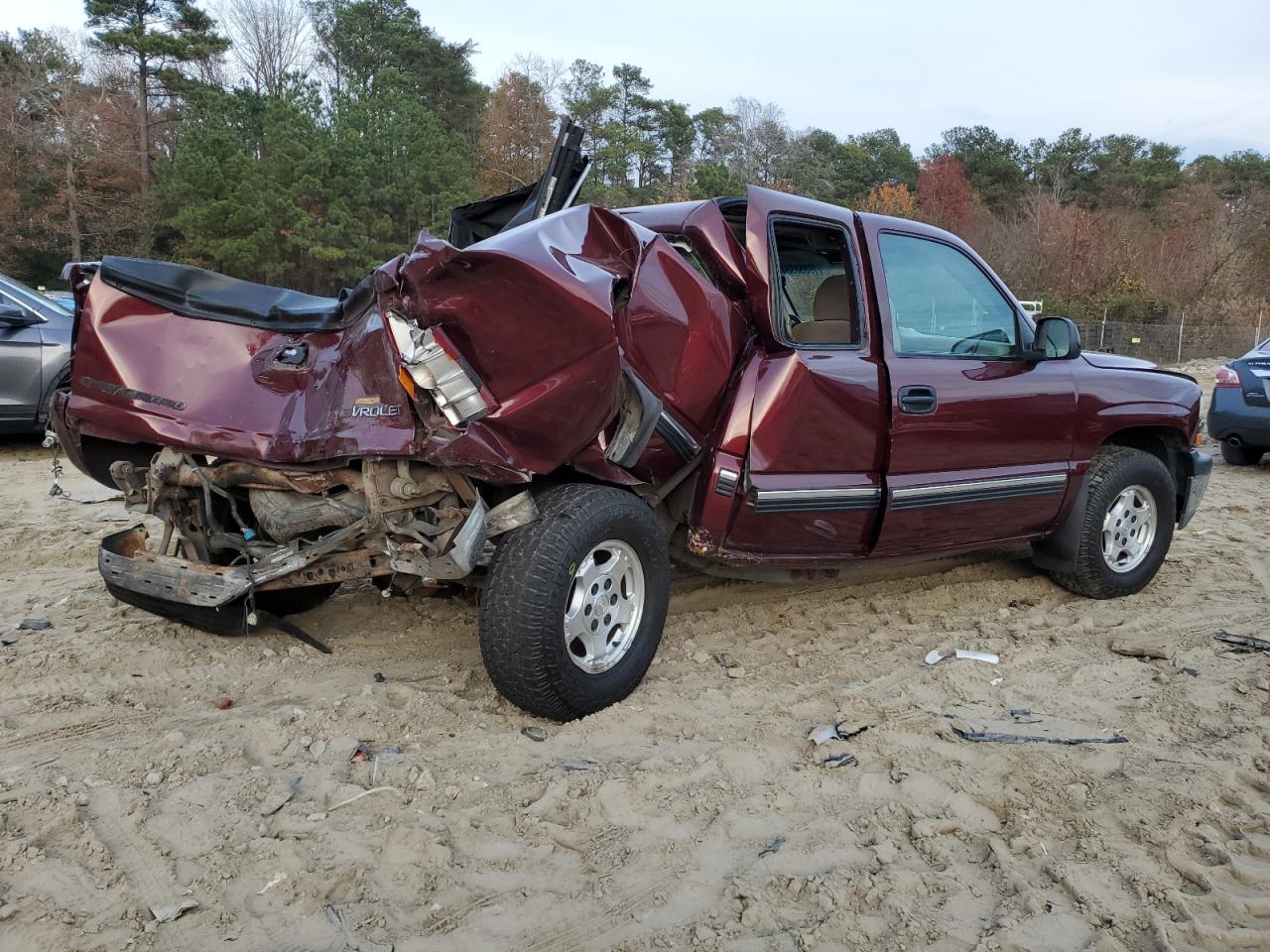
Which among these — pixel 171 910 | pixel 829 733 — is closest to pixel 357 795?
pixel 171 910

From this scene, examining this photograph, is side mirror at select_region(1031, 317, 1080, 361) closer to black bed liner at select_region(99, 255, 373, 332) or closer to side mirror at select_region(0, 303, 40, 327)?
black bed liner at select_region(99, 255, 373, 332)

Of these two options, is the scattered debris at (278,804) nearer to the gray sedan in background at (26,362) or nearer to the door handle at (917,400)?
the door handle at (917,400)

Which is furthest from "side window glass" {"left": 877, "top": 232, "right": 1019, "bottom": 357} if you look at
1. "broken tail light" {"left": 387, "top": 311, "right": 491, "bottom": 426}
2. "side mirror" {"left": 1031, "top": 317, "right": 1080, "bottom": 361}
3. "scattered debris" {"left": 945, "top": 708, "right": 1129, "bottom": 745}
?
"broken tail light" {"left": 387, "top": 311, "right": 491, "bottom": 426}

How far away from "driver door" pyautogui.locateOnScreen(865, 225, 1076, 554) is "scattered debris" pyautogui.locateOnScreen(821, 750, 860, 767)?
1299 mm

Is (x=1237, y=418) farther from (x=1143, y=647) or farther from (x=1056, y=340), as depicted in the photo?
(x=1143, y=647)

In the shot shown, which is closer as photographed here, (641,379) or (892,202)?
(641,379)

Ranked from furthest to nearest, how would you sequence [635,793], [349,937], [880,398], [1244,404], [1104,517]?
[1244,404], [1104,517], [880,398], [635,793], [349,937]

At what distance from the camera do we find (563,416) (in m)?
3.17

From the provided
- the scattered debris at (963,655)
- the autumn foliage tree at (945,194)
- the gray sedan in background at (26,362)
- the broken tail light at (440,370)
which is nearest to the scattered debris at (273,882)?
the broken tail light at (440,370)

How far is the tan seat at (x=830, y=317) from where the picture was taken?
4195 millimetres

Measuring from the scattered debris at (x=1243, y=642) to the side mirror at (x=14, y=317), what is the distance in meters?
9.16

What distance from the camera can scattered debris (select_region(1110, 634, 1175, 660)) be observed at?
169 inches

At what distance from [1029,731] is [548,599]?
6.05 feet

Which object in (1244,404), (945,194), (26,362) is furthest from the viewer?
(945,194)
